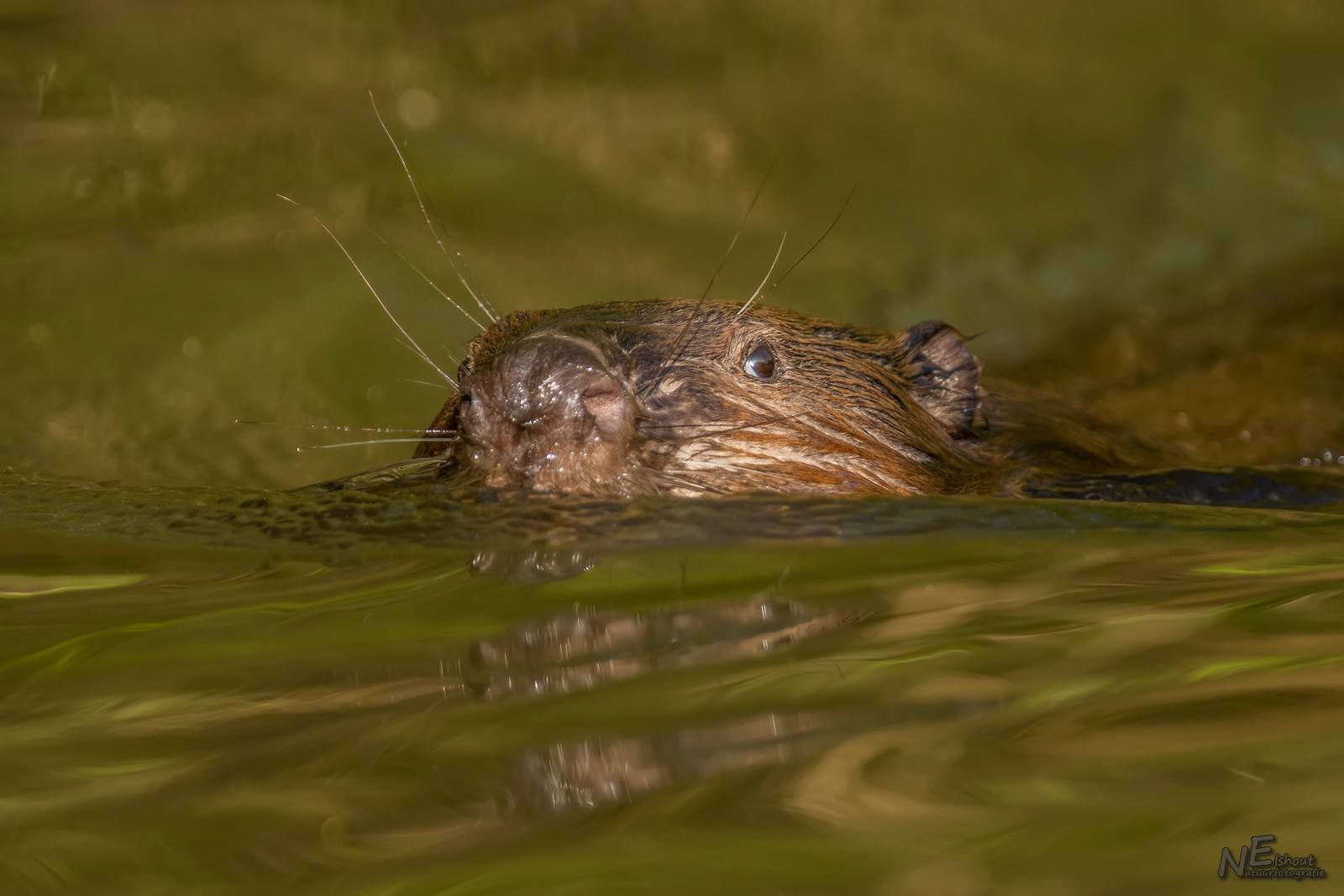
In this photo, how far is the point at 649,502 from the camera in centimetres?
374

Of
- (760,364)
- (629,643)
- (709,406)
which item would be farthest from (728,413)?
(629,643)

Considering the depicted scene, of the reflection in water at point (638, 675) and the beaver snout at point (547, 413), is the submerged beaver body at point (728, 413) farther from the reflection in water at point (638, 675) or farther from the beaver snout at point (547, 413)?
the reflection in water at point (638, 675)

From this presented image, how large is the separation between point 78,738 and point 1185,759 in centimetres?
147

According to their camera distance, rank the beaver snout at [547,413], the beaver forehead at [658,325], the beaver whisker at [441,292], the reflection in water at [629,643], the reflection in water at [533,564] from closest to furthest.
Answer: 1. the reflection in water at [629,643]
2. the reflection in water at [533,564]
3. the beaver snout at [547,413]
4. the beaver forehead at [658,325]
5. the beaver whisker at [441,292]

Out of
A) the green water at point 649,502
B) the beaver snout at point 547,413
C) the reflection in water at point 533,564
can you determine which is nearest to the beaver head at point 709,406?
the beaver snout at point 547,413

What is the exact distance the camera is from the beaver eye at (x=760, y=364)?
4.50 metres

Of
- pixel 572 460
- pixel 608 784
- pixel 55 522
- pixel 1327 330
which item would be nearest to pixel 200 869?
pixel 608 784

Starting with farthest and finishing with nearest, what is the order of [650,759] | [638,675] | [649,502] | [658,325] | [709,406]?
1. [658,325]
2. [709,406]
3. [649,502]
4. [638,675]
5. [650,759]

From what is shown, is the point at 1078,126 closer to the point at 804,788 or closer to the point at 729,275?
the point at 729,275

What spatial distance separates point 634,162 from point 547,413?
568 centimetres

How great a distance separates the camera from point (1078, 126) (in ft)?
30.8

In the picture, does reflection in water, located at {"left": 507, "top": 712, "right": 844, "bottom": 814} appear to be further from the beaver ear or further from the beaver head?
the beaver ear

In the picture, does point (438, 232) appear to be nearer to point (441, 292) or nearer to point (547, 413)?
point (441, 292)

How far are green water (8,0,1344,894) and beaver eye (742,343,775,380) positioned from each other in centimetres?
82
